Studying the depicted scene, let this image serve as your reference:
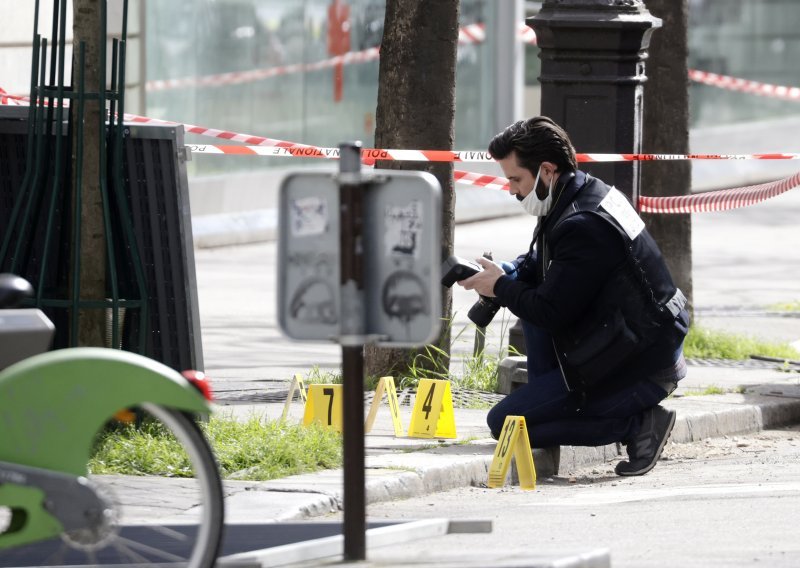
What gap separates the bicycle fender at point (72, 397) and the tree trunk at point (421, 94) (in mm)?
4116

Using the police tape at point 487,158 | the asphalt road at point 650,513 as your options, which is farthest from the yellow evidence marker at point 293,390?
the police tape at point 487,158

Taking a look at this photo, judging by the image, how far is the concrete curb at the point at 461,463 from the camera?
6109 mm

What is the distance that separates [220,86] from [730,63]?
34.2 ft

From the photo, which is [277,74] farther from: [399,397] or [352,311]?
[352,311]

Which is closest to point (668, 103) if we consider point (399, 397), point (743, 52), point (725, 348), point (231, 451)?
point (725, 348)

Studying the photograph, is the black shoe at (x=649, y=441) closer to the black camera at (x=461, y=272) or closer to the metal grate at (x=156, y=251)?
the black camera at (x=461, y=272)

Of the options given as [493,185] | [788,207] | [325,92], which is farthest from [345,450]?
[788,207]

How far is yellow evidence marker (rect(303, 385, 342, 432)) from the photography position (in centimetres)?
724

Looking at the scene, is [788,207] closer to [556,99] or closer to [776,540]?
[556,99]

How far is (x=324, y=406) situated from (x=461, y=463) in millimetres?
688

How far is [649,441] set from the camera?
7.06 meters

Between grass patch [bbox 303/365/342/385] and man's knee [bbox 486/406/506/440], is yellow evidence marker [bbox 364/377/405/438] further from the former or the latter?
grass patch [bbox 303/365/342/385]

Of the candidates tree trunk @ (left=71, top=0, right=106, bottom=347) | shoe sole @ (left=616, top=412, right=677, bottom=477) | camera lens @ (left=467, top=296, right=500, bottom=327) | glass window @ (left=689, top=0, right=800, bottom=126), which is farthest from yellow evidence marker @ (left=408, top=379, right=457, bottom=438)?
glass window @ (left=689, top=0, right=800, bottom=126)

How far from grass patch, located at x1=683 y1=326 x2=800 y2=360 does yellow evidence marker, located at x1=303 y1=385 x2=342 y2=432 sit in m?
3.24
